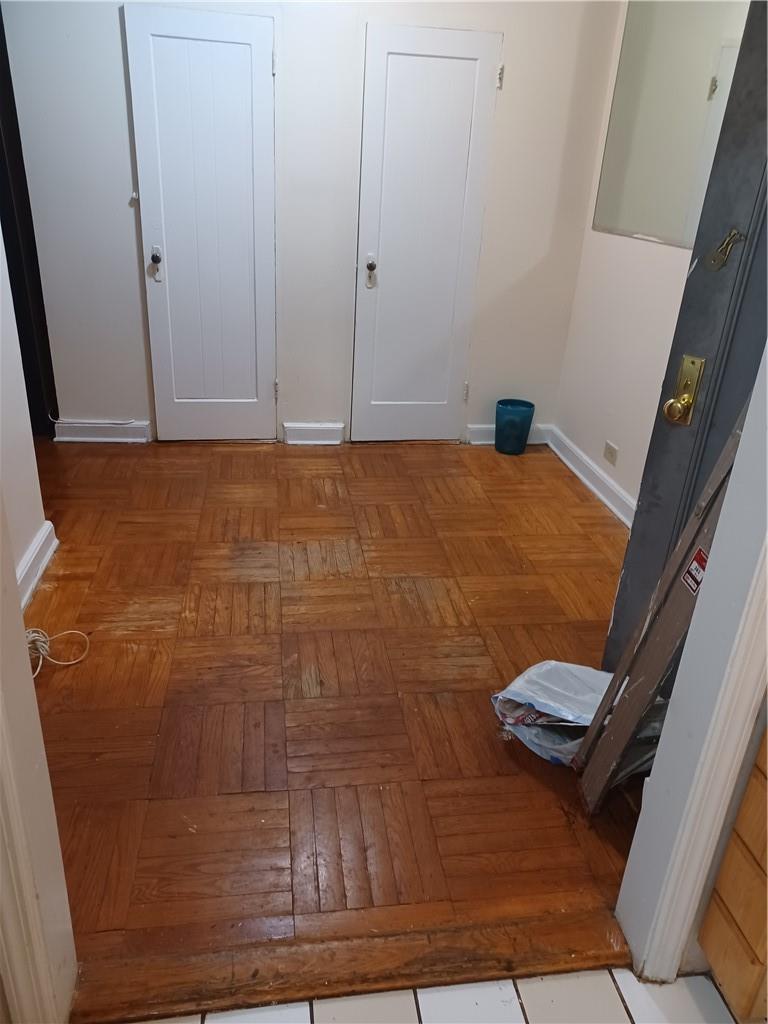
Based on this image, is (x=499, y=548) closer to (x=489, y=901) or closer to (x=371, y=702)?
(x=371, y=702)

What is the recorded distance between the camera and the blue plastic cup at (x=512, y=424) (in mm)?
3801

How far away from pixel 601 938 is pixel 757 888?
377 mm

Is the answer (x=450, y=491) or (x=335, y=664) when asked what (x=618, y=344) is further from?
(x=335, y=664)

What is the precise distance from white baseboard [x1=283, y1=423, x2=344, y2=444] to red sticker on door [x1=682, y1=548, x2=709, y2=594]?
264 cm

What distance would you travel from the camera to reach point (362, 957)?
1.31m

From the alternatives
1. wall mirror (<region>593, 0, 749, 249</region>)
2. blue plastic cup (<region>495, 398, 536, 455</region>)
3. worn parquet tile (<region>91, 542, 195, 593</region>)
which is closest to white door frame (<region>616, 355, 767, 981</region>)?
worn parquet tile (<region>91, 542, 195, 593</region>)

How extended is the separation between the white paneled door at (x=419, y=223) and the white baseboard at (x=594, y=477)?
533 mm

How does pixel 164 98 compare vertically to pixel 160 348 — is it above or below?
above

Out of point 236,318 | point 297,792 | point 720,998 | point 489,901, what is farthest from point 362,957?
point 236,318

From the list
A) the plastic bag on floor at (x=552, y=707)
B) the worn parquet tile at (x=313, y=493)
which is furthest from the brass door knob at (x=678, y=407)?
the worn parquet tile at (x=313, y=493)

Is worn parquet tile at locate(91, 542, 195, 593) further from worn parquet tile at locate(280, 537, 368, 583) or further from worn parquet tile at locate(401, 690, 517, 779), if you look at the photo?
worn parquet tile at locate(401, 690, 517, 779)

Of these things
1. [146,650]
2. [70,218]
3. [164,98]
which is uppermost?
[164,98]

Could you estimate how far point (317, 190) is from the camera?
3.41 m

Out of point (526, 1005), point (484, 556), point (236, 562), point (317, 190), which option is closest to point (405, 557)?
point (484, 556)
